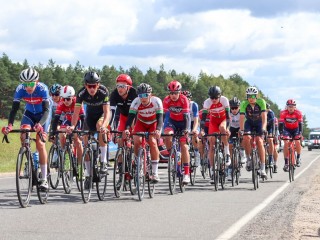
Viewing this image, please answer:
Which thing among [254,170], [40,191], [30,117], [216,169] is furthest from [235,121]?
[40,191]

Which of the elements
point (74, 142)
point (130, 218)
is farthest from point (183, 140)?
point (130, 218)

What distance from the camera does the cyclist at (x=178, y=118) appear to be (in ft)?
47.5

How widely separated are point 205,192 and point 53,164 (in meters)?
3.17

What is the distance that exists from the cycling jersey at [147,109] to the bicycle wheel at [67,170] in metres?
1.41

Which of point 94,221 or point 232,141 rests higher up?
point 232,141

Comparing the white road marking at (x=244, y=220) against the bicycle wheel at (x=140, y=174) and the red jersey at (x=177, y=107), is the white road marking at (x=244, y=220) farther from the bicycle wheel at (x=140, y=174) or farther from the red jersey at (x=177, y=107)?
the red jersey at (x=177, y=107)

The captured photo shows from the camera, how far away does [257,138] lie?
16750mm

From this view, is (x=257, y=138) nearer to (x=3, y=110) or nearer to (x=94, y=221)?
(x=94, y=221)

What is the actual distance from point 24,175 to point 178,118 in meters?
4.90

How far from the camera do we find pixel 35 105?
39.1 feet

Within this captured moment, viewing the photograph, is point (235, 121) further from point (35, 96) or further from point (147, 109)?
point (35, 96)

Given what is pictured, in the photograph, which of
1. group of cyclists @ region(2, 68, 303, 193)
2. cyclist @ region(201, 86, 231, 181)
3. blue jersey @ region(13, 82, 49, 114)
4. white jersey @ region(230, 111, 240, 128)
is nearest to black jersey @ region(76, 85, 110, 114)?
group of cyclists @ region(2, 68, 303, 193)

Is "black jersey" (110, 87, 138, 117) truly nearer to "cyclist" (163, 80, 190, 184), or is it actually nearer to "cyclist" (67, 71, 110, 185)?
"cyclist" (67, 71, 110, 185)

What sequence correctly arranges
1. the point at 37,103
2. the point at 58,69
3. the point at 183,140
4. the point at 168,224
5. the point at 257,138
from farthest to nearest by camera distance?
the point at 58,69 < the point at 257,138 < the point at 183,140 < the point at 37,103 < the point at 168,224
